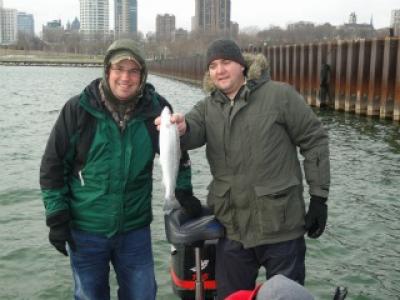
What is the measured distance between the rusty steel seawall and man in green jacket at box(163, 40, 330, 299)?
16965 millimetres

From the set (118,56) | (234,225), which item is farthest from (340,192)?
(118,56)

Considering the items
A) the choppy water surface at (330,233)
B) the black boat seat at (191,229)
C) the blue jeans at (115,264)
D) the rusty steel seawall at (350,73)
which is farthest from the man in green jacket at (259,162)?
the rusty steel seawall at (350,73)

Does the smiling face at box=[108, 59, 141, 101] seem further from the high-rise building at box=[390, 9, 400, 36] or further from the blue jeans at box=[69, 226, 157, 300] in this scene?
the high-rise building at box=[390, 9, 400, 36]

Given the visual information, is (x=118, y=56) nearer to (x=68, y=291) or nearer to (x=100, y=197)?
(x=100, y=197)

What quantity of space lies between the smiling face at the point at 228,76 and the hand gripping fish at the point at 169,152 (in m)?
0.55

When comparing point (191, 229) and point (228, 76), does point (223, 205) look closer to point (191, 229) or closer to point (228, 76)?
point (191, 229)

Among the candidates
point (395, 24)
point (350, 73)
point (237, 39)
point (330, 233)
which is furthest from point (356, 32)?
point (330, 233)

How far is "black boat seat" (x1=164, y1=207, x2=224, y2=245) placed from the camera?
4.39 m

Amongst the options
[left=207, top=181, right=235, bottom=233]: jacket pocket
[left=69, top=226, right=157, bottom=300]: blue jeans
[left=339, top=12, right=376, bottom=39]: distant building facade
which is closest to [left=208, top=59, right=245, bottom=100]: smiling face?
[left=207, top=181, right=235, bottom=233]: jacket pocket

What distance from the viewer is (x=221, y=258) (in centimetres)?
456

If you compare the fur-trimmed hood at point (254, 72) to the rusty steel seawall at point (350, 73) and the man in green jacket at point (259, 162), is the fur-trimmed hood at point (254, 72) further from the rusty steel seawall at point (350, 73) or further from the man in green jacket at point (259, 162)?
the rusty steel seawall at point (350, 73)

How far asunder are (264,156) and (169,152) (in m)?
0.80

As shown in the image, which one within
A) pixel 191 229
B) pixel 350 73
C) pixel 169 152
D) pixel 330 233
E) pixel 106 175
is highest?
pixel 350 73

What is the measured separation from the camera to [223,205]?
445 cm
